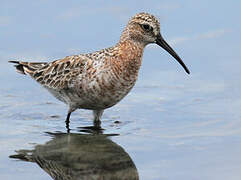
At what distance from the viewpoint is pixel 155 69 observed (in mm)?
17562

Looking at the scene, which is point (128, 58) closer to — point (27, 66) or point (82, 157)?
point (82, 157)

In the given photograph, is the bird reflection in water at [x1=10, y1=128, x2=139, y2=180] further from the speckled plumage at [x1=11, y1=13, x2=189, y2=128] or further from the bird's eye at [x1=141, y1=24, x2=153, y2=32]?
the bird's eye at [x1=141, y1=24, x2=153, y2=32]

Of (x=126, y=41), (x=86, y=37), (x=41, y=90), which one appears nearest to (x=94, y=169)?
(x=126, y=41)

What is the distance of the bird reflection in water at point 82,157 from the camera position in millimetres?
12445

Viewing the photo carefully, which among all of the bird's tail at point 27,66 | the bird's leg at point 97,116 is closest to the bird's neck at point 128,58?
the bird's leg at point 97,116

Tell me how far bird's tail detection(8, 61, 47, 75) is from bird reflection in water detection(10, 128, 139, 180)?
7.37ft

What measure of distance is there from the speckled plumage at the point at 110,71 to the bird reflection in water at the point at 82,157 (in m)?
0.68

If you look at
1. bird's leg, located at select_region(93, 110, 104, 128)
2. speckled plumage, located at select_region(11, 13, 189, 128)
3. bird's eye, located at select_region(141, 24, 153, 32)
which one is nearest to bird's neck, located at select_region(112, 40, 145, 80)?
speckled plumage, located at select_region(11, 13, 189, 128)

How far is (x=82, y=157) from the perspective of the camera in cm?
1334

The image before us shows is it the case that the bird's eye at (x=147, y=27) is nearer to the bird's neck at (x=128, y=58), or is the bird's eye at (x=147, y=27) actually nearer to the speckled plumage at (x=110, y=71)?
the speckled plumage at (x=110, y=71)

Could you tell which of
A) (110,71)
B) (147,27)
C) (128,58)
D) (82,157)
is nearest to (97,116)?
(110,71)

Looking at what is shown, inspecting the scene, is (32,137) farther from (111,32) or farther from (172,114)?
(111,32)

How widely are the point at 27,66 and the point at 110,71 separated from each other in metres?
2.60

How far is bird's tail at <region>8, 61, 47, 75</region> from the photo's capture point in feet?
54.1
